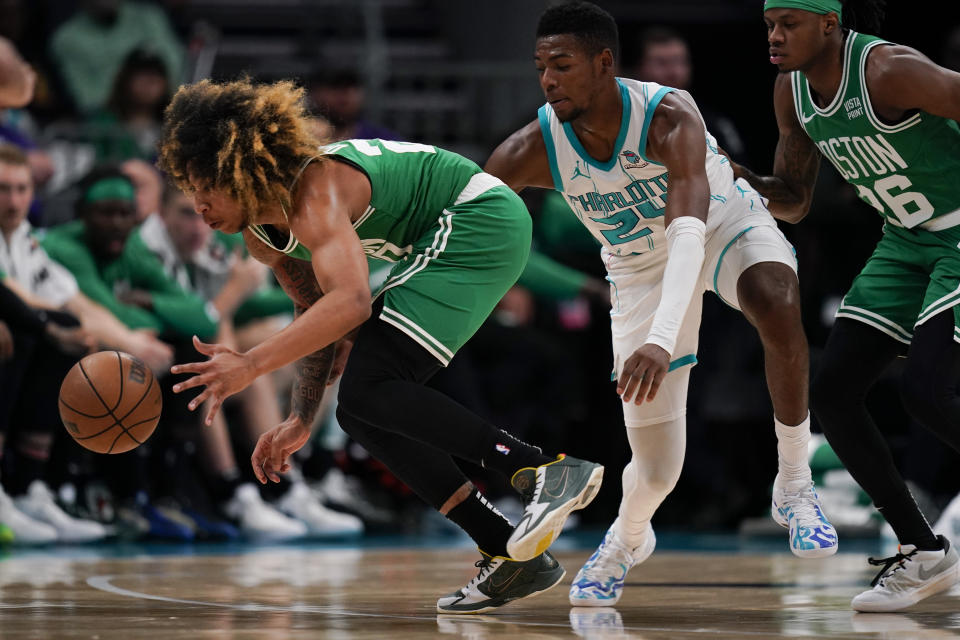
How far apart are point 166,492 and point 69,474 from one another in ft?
1.76

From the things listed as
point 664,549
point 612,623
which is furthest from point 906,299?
point 664,549

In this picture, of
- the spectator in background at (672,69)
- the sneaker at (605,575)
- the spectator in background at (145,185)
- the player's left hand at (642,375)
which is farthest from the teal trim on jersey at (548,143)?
the spectator in background at (145,185)

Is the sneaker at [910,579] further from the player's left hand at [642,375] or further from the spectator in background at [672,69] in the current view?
the spectator in background at [672,69]

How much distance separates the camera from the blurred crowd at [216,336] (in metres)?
7.22

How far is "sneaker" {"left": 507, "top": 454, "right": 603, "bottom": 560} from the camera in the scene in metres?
3.78

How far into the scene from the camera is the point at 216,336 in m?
7.76

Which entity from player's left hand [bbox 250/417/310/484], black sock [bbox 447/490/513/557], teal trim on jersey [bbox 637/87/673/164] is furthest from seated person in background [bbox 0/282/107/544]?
teal trim on jersey [bbox 637/87/673/164]

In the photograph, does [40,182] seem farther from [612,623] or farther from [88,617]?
[612,623]

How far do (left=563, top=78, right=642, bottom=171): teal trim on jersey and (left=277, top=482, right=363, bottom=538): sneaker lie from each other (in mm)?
3978

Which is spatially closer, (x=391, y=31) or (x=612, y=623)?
(x=612, y=623)

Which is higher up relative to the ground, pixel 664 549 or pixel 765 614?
pixel 765 614

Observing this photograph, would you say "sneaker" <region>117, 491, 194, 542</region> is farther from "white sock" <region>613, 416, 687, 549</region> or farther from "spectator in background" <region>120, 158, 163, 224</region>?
"white sock" <region>613, 416, 687, 549</region>

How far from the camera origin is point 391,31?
12.0 meters

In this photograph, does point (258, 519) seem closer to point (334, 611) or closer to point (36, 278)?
point (36, 278)
